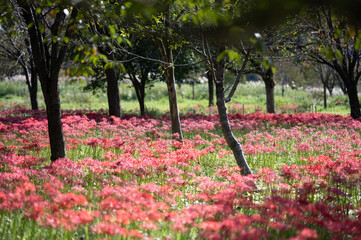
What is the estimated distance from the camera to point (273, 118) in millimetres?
14891

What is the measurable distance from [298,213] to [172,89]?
6.27 m

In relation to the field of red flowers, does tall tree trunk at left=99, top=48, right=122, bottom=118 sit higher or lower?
higher

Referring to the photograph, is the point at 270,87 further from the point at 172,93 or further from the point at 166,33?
the point at 166,33

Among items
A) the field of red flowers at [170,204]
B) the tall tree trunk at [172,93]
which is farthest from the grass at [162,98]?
the field of red flowers at [170,204]

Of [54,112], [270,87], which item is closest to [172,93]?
[54,112]

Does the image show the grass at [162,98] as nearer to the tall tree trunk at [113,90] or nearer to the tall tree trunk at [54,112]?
the tall tree trunk at [113,90]

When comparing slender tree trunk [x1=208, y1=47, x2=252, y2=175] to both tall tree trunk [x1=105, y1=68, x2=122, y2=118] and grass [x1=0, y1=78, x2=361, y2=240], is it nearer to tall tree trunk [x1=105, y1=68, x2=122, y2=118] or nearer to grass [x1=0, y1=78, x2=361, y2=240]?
grass [x1=0, y1=78, x2=361, y2=240]

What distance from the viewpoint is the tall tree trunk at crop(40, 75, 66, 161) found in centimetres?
627

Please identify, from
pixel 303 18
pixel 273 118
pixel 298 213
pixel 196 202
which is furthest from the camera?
pixel 273 118

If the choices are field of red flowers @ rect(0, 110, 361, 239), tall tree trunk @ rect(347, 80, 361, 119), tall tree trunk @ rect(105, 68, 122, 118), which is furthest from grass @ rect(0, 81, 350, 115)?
field of red flowers @ rect(0, 110, 361, 239)

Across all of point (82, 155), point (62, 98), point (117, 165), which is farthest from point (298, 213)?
point (62, 98)

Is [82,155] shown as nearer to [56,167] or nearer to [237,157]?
[56,167]

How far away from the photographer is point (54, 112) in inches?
251

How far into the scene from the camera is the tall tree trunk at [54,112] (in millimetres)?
6273
